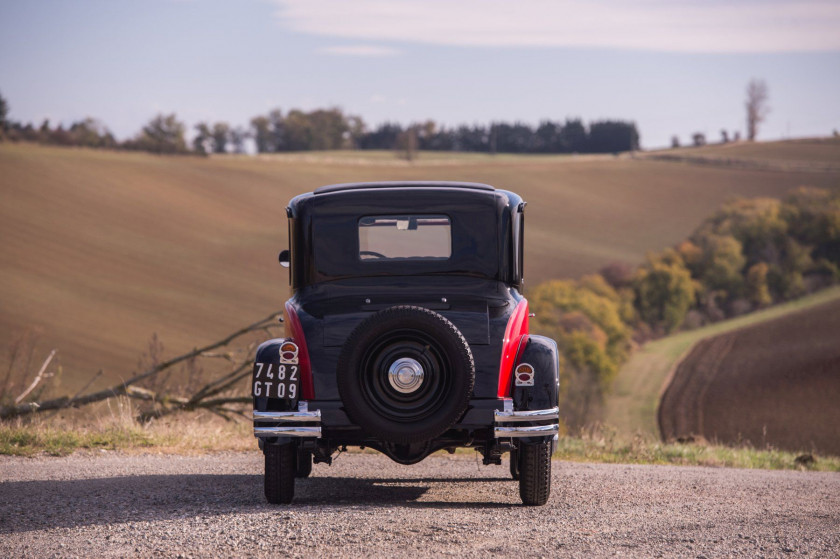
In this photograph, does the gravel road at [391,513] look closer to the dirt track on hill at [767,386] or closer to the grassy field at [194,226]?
the grassy field at [194,226]

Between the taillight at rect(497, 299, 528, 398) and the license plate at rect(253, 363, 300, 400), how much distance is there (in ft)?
4.99

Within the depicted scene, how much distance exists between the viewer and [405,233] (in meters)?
7.83

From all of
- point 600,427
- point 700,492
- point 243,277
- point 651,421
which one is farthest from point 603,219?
point 700,492

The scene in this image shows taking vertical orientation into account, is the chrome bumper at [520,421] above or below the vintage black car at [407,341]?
below

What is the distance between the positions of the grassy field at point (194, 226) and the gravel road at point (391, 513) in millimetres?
14502

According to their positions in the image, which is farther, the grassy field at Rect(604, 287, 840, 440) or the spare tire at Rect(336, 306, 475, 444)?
the grassy field at Rect(604, 287, 840, 440)

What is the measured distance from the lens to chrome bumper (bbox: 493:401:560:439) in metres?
6.69

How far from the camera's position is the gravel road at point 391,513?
5.39 metres

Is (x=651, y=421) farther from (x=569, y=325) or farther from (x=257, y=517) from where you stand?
(x=257, y=517)

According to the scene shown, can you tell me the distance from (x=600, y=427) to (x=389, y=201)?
287 inches

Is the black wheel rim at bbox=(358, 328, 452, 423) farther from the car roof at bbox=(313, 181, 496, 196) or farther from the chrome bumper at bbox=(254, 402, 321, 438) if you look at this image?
the car roof at bbox=(313, 181, 496, 196)

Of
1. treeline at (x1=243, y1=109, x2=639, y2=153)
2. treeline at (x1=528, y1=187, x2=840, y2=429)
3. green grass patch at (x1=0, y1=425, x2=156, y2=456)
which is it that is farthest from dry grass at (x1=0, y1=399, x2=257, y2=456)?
treeline at (x1=243, y1=109, x2=639, y2=153)

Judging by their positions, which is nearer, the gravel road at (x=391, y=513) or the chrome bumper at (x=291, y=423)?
the gravel road at (x=391, y=513)

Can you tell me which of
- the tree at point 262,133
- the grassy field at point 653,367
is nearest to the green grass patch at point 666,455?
the grassy field at point 653,367
